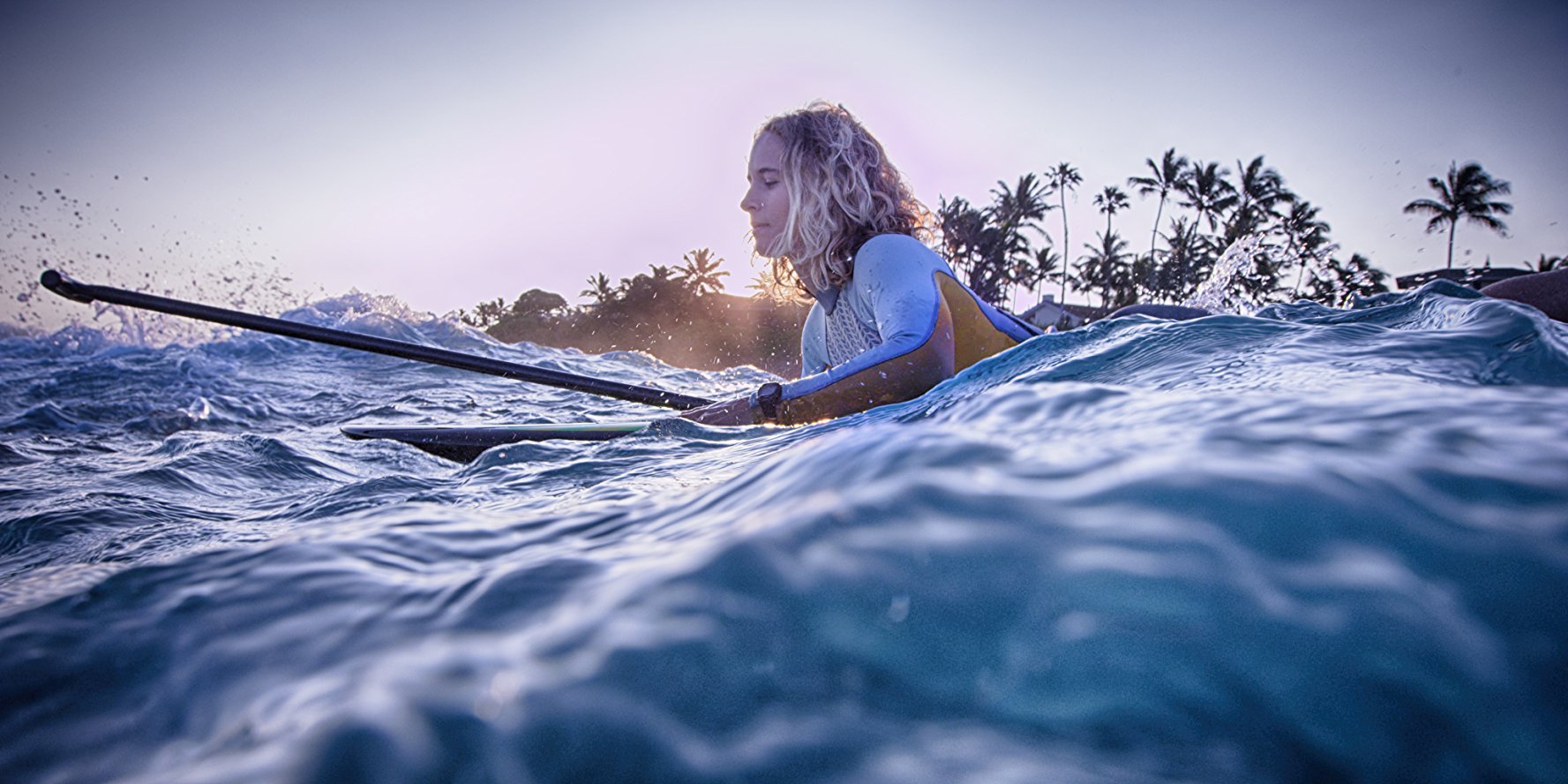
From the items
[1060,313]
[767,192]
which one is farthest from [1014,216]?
[767,192]

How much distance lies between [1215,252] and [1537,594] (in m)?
40.0

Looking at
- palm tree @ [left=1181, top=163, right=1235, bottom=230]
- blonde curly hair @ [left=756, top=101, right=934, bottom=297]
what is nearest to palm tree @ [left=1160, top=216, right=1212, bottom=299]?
palm tree @ [left=1181, top=163, right=1235, bottom=230]

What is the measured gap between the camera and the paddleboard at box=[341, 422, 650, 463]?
2.67 metres

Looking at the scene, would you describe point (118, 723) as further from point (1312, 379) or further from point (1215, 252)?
point (1215, 252)

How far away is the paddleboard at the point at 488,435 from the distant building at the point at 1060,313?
1302 inches

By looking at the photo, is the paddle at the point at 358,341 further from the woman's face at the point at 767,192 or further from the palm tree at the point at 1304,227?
the palm tree at the point at 1304,227

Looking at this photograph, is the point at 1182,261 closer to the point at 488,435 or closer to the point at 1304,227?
the point at 1304,227

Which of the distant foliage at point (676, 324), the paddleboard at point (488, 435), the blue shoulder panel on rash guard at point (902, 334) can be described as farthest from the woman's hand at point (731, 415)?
the distant foliage at point (676, 324)

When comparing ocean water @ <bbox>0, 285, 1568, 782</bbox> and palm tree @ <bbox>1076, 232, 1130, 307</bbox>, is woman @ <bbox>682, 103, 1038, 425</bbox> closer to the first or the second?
ocean water @ <bbox>0, 285, 1568, 782</bbox>

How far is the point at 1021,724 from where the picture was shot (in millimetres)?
540

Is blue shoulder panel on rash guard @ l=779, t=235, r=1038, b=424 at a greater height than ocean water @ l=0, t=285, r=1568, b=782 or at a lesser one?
greater

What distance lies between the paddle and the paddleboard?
2.30 ft

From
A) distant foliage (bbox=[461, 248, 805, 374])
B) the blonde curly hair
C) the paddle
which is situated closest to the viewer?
the blonde curly hair

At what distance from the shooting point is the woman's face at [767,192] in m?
3.45
